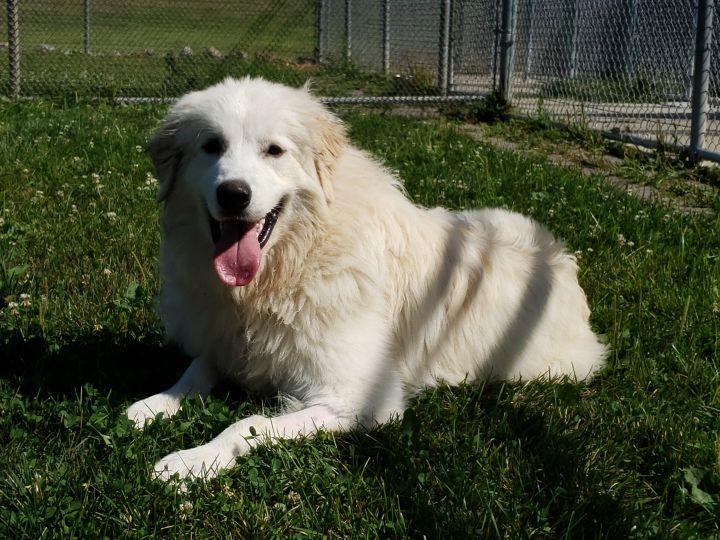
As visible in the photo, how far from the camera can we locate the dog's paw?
297 cm

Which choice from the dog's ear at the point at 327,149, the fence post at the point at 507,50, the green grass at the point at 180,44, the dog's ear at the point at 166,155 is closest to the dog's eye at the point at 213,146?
the dog's ear at the point at 166,155

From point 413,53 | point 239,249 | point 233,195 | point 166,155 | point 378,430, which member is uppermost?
point 413,53

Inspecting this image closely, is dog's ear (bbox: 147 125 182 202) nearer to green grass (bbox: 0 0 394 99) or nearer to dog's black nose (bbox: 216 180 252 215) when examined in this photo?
dog's black nose (bbox: 216 180 252 215)

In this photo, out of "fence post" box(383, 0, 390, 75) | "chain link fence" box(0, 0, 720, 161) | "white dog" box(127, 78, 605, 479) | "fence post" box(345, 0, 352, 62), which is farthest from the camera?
"fence post" box(345, 0, 352, 62)

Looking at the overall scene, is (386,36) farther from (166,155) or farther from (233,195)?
(233,195)

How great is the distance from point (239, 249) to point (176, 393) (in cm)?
66

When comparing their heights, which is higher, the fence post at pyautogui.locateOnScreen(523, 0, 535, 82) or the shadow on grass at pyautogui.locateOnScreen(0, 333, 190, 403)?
the fence post at pyautogui.locateOnScreen(523, 0, 535, 82)

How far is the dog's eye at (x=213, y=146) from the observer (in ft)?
10.3

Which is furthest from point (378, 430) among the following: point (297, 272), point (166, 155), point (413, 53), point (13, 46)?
point (413, 53)

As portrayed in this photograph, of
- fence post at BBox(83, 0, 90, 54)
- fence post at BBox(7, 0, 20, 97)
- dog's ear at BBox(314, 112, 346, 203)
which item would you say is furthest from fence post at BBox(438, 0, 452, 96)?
dog's ear at BBox(314, 112, 346, 203)

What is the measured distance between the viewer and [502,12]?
35.4 ft

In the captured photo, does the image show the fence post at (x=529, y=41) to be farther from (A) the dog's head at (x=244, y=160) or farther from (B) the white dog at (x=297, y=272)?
(A) the dog's head at (x=244, y=160)

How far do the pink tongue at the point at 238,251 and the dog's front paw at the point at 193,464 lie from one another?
68cm

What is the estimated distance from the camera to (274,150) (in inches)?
125
